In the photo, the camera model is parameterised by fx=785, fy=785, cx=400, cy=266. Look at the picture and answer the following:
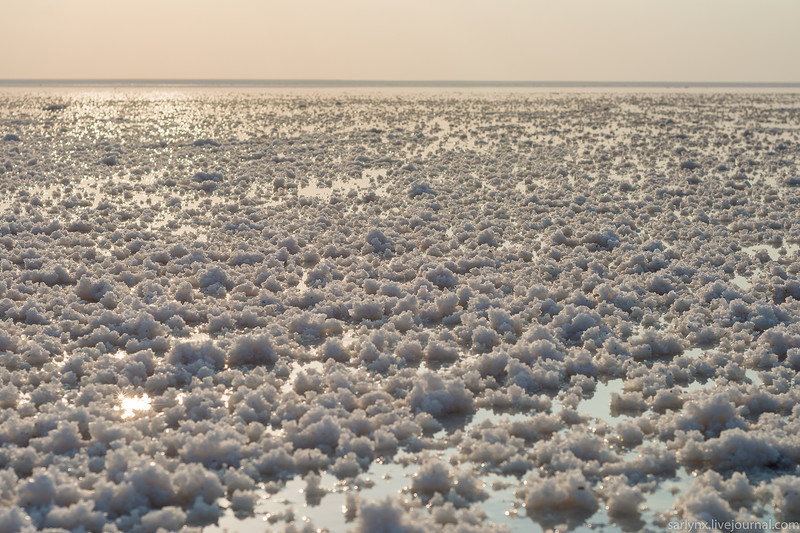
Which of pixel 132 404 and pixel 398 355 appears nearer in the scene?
pixel 132 404

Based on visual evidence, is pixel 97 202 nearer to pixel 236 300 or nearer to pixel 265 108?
pixel 236 300

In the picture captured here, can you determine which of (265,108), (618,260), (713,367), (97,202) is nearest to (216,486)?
(713,367)

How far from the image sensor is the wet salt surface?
201 inches

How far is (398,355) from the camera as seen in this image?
7.58 m

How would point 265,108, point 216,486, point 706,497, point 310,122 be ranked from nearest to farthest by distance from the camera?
point 706,497 → point 216,486 → point 310,122 → point 265,108

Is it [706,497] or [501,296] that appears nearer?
[706,497]

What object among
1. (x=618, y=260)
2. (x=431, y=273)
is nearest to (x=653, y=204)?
(x=618, y=260)

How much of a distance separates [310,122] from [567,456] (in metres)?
31.1

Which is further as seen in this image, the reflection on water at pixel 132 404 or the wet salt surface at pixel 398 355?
the reflection on water at pixel 132 404

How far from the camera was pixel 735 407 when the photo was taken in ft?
20.9

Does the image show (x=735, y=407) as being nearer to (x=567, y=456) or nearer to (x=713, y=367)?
(x=713, y=367)

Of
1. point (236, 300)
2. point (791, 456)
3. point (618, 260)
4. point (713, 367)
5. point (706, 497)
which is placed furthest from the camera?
point (618, 260)

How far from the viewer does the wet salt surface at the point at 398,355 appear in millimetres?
5098

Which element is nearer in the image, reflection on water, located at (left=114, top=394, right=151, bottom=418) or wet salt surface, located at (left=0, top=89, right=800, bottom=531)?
wet salt surface, located at (left=0, top=89, right=800, bottom=531)
